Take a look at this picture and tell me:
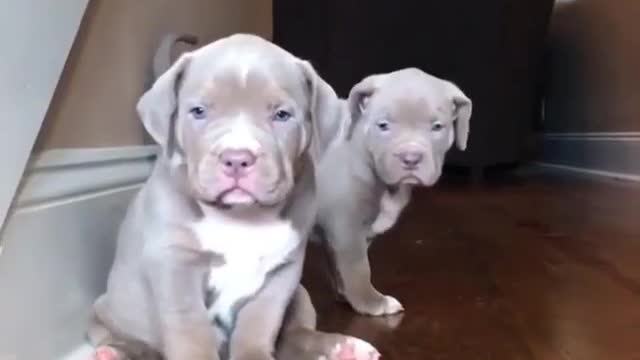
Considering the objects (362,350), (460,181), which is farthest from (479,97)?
(362,350)

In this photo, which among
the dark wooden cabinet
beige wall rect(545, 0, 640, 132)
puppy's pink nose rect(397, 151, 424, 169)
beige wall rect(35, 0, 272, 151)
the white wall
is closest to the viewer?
the white wall

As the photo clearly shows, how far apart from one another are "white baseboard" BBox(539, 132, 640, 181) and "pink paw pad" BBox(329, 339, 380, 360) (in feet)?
9.28

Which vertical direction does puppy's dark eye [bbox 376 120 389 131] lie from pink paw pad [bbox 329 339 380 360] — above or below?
above

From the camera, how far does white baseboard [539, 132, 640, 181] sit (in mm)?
3762

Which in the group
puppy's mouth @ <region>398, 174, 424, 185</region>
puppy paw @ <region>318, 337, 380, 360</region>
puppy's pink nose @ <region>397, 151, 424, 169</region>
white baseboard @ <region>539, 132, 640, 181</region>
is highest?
puppy's pink nose @ <region>397, 151, 424, 169</region>

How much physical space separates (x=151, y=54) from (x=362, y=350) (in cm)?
66

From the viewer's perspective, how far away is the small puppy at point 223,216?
96 centimetres

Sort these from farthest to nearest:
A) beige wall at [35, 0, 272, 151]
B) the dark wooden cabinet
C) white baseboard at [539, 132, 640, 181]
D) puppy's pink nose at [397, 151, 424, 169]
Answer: white baseboard at [539, 132, 640, 181]
the dark wooden cabinet
puppy's pink nose at [397, 151, 424, 169]
beige wall at [35, 0, 272, 151]

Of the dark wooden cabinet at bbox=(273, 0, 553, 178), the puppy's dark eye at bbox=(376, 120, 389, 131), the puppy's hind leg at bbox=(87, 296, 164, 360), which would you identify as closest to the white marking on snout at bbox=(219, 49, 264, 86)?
the puppy's hind leg at bbox=(87, 296, 164, 360)

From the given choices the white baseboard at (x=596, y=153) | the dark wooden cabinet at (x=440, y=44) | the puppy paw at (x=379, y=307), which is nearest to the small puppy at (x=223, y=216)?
the puppy paw at (x=379, y=307)

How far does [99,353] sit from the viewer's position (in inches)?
40.2

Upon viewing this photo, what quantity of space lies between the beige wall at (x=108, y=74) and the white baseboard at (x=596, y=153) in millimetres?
2488

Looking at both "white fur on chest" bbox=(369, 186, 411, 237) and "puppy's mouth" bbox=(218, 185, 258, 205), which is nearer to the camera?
"puppy's mouth" bbox=(218, 185, 258, 205)

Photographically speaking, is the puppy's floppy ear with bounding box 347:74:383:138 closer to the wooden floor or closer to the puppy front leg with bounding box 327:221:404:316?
the puppy front leg with bounding box 327:221:404:316
